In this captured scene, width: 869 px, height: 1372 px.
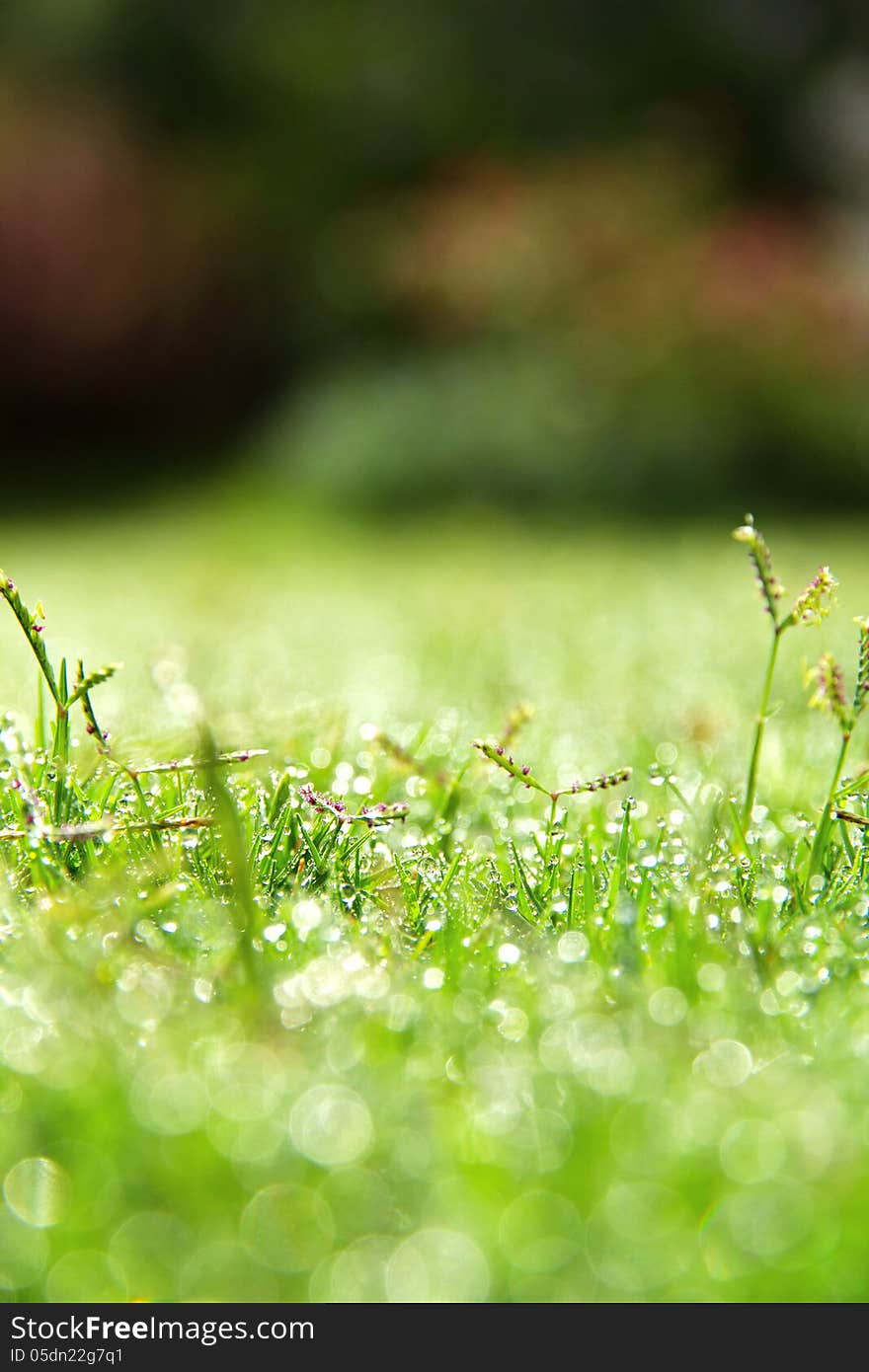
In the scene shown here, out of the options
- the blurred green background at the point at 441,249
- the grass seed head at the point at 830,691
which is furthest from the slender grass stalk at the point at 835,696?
the blurred green background at the point at 441,249

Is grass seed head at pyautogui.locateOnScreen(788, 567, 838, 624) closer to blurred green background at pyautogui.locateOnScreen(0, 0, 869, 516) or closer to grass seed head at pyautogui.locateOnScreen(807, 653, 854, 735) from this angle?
grass seed head at pyautogui.locateOnScreen(807, 653, 854, 735)

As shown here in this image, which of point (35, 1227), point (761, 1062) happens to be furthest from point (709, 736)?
point (35, 1227)

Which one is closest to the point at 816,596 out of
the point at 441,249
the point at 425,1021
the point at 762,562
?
the point at 762,562

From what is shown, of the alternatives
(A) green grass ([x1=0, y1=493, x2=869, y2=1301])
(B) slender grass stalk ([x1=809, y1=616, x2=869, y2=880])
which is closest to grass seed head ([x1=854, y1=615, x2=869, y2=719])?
(B) slender grass stalk ([x1=809, y1=616, x2=869, y2=880])

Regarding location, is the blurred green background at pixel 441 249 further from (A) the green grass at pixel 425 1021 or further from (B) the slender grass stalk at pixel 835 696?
(B) the slender grass stalk at pixel 835 696

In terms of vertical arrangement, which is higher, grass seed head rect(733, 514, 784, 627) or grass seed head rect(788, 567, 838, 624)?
grass seed head rect(733, 514, 784, 627)

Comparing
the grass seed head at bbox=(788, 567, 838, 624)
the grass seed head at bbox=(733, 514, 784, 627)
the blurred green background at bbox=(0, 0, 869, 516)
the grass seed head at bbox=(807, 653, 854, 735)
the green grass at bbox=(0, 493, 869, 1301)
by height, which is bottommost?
the green grass at bbox=(0, 493, 869, 1301)

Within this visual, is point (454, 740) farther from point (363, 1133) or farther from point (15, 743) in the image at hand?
point (363, 1133)
